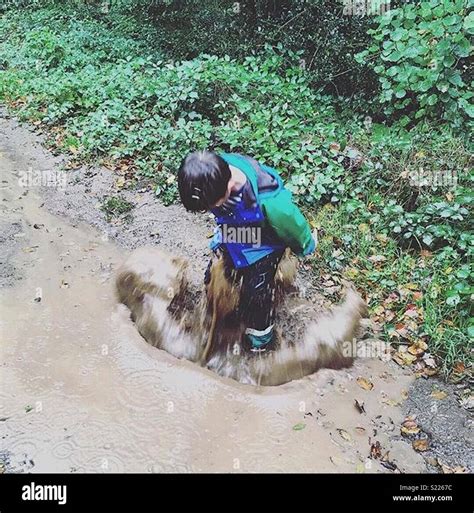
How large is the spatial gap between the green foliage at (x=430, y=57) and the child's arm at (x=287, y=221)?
2959 millimetres

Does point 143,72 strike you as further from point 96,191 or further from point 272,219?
point 272,219

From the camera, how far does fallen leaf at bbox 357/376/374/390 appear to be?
4051mm

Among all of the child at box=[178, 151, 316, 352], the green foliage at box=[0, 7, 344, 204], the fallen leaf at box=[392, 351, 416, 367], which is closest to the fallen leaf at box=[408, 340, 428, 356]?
the fallen leaf at box=[392, 351, 416, 367]

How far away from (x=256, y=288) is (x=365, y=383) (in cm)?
114

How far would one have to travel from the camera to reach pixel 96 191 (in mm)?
6020

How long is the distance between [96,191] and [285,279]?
247cm

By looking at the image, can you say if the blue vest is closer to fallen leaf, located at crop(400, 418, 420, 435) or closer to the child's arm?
the child's arm

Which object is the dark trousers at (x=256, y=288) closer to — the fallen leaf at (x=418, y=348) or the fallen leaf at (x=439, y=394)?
the fallen leaf at (x=418, y=348)

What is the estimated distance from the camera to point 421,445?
3.59m

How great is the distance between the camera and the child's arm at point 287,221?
326 centimetres

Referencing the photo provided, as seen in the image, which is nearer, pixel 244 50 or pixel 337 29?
pixel 337 29

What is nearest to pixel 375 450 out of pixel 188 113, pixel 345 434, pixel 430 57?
pixel 345 434
